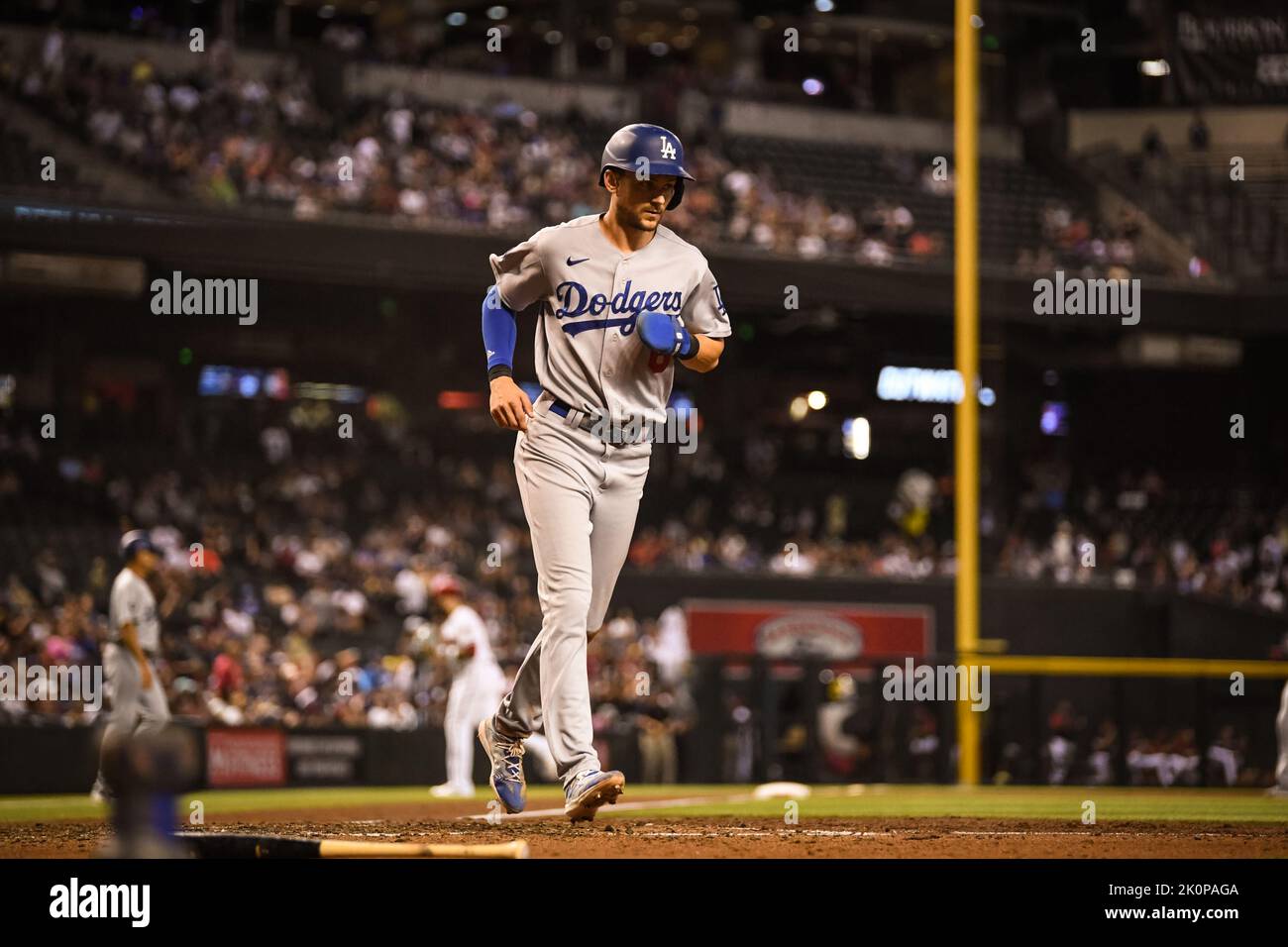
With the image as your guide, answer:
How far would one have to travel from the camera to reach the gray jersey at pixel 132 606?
10.8 meters

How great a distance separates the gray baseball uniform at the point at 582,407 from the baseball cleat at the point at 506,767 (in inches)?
10.5

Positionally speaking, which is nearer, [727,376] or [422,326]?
[422,326]

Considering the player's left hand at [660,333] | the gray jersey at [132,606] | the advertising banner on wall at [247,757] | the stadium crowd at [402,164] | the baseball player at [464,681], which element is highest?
the stadium crowd at [402,164]

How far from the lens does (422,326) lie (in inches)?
917

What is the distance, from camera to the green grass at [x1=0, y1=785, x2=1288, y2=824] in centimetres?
796

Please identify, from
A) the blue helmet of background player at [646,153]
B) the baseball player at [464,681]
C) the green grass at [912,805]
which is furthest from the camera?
the baseball player at [464,681]

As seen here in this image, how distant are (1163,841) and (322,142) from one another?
16.9 meters

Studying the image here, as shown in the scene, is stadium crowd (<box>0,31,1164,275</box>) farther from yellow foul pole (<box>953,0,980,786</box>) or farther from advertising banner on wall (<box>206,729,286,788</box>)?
Result: advertising banner on wall (<box>206,729,286,788</box>)

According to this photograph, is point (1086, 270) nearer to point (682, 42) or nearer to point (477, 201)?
point (477, 201)

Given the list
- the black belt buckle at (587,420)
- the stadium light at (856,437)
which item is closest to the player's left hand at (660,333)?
the black belt buckle at (587,420)

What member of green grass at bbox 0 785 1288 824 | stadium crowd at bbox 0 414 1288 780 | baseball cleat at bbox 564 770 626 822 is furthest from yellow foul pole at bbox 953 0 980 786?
baseball cleat at bbox 564 770 626 822

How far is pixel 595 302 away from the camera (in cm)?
579

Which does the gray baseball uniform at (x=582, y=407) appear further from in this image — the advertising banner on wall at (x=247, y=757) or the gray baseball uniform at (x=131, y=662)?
the advertising banner on wall at (x=247, y=757)

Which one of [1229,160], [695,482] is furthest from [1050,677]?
[695,482]
